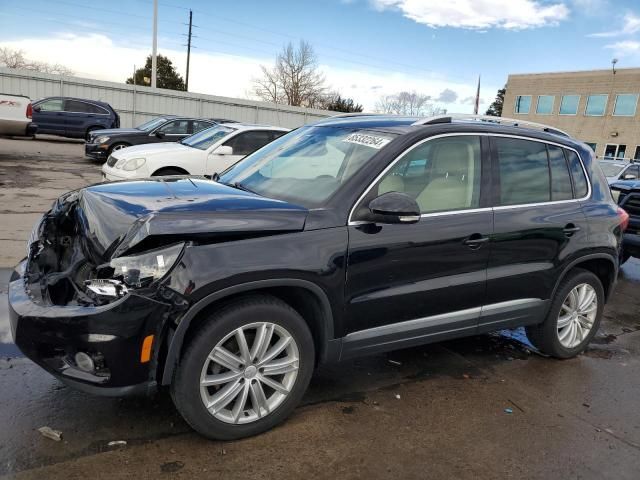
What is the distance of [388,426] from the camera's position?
10.8ft

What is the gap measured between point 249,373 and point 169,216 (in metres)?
0.96

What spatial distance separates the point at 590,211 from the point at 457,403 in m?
1.96

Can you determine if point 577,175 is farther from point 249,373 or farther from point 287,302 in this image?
point 249,373

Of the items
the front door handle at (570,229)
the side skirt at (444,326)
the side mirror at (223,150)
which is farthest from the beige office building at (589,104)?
the side skirt at (444,326)

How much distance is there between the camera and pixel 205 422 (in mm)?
2848

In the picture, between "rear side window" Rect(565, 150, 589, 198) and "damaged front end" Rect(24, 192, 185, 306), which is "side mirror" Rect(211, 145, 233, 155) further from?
"rear side window" Rect(565, 150, 589, 198)

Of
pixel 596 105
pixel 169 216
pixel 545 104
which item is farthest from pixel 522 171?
pixel 545 104

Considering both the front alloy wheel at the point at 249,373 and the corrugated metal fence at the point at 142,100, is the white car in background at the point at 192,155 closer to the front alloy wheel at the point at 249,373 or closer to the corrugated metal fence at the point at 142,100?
the front alloy wheel at the point at 249,373

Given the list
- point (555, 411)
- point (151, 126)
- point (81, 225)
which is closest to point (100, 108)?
point (151, 126)

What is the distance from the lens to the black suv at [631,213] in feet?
23.8

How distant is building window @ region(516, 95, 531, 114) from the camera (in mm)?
45703

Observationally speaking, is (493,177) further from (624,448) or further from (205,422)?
(205,422)

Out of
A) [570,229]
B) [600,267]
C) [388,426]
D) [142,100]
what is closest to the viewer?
[388,426]

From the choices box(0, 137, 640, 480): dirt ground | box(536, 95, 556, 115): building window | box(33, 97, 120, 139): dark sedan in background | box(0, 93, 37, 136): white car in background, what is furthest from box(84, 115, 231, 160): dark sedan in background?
box(536, 95, 556, 115): building window
